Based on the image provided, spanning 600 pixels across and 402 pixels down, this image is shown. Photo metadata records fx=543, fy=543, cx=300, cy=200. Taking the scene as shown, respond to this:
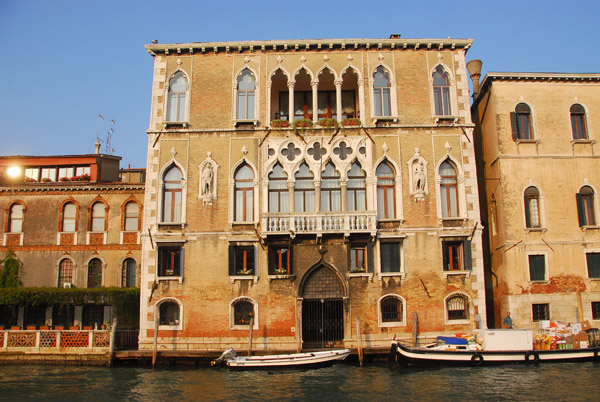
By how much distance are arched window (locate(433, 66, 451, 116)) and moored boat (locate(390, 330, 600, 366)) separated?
30.1 ft

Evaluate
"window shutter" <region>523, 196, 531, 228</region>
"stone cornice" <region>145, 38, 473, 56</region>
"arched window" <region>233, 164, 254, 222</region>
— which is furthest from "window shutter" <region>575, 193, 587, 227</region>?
"arched window" <region>233, 164, 254, 222</region>

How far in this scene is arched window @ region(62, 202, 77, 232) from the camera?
86.0 feet

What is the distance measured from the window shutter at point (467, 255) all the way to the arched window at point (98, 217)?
16.7 metres

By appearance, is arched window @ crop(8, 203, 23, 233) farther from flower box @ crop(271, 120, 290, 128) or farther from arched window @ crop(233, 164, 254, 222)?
flower box @ crop(271, 120, 290, 128)

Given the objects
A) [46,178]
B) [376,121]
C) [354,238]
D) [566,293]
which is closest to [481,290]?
[566,293]

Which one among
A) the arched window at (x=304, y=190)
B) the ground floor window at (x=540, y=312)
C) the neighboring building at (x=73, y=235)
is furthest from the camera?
the neighboring building at (x=73, y=235)

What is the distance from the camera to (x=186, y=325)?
21.2 m

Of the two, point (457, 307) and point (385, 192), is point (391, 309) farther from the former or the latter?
point (385, 192)

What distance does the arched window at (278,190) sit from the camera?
22203mm

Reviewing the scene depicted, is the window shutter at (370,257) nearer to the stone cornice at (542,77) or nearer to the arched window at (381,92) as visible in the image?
the arched window at (381,92)

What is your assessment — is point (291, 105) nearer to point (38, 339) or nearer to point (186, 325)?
point (186, 325)

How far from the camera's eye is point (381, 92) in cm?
2297

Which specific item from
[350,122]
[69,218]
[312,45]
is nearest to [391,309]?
[350,122]

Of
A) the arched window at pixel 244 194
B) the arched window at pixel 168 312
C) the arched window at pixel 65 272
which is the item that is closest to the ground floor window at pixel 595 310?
the arched window at pixel 244 194
